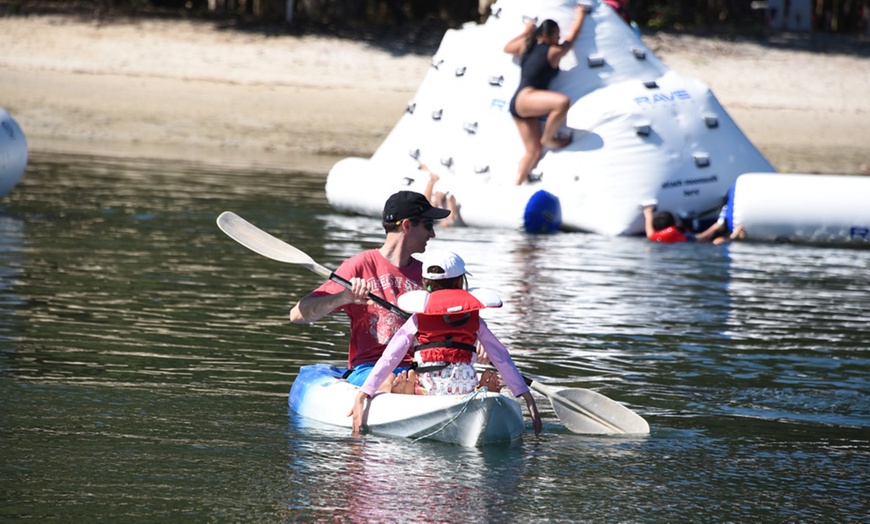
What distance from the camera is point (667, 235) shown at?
47.2 ft

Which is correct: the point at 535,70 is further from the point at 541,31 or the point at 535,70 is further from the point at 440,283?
the point at 440,283

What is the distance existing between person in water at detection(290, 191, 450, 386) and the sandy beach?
1434cm

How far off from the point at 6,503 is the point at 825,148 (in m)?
19.2

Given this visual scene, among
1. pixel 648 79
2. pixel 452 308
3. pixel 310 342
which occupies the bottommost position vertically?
pixel 310 342

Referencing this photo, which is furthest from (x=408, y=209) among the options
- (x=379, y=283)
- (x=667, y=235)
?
(x=667, y=235)

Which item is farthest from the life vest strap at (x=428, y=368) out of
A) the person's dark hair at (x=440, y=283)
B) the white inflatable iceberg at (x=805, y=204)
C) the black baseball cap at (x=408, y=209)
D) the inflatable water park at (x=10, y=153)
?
the white inflatable iceberg at (x=805, y=204)

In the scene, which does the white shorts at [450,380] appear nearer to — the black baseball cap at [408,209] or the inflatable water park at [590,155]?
the black baseball cap at [408,209]

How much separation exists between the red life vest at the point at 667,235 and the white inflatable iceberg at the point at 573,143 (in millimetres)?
278

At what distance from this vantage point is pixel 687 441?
656 centimetres

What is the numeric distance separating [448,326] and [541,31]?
29.7 ft

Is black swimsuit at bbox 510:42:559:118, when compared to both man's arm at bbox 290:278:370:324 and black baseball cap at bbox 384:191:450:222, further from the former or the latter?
man's arm at bbox 290:278:370:324

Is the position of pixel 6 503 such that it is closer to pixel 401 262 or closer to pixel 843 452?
pixel 401 262

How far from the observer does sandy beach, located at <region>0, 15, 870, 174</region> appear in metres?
22.4

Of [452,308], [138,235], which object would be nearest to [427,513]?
[452,308]
